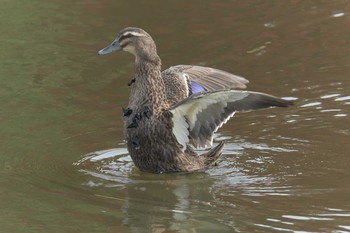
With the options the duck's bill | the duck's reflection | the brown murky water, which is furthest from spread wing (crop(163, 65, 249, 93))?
the duck's bill

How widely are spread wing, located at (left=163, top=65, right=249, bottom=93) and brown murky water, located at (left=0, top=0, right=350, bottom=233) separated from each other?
54 centimetres

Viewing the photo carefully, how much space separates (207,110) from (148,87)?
0.74m

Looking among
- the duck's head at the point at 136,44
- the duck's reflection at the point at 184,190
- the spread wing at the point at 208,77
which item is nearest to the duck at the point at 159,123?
the duck's head at the point at 136,44

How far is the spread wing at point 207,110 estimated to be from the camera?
920 centimetres

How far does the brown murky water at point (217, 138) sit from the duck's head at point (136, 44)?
3.74 feet

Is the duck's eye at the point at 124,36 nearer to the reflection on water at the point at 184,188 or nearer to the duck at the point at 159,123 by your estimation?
the duck at the point at 159,123

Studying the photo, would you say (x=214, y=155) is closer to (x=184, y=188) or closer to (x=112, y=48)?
(x=184, y=188)

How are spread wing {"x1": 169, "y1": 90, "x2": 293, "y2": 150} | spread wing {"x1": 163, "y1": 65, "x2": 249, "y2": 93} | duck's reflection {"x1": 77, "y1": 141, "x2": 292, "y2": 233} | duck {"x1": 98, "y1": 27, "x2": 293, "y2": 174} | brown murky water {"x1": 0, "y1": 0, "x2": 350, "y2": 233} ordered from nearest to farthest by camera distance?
1. duck's reflection {"x1": 77, "y1": 141, "x2": 292, "y2": 233}
2. brown murky water {"x1": 0, "y1": 0, "x2": 350, "y2": 233}
3. spread wing {"x1": 169, "y1": 90, "x2": 293, "y2": 150}
4. duck {"x1": 98, "y1": 27, "x2": 293, "y2": 174}
5. spread wing {"x1": 163, "y1": 65, "x2": 249, "y2": 93}

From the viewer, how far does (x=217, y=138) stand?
11.0m

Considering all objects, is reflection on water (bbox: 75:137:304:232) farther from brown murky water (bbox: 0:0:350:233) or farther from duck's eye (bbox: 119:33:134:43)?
duck's eye (bbox: 119:33:134:43)

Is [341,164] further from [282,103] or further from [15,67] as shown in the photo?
[15,67]

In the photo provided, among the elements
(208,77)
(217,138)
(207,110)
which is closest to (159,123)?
(207,110)

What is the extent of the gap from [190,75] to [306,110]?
141cm

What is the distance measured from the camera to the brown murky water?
27.5 feet
